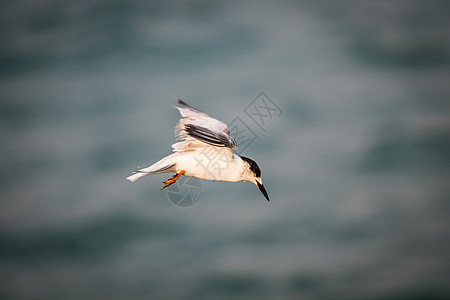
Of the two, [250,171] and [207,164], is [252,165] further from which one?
[207,164]

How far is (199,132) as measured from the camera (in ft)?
28.7

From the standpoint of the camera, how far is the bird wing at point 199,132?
8.70 m

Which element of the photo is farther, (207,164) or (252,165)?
(252,165)

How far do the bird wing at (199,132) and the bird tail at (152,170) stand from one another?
1.26 feet

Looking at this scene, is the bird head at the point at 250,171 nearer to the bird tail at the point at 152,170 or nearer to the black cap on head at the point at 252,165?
the black cap on head at the point at 252,165

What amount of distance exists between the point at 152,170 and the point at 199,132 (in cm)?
117

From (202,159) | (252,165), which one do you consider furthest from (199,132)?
(252,165)

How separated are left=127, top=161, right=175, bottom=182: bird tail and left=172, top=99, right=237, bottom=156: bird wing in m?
0.38

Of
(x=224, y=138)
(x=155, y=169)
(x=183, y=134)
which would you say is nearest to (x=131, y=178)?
(x=155, y=169)

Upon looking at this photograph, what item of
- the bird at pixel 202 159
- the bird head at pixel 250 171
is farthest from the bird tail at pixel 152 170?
the bird head at pixel 250 171

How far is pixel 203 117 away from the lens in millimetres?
10078

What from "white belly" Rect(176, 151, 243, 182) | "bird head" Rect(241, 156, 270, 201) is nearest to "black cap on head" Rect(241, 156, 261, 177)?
"bird head" Rect(241, 156, 270, 201)

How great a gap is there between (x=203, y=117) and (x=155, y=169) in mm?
1586

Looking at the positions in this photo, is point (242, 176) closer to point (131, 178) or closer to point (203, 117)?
point (203, 117)
